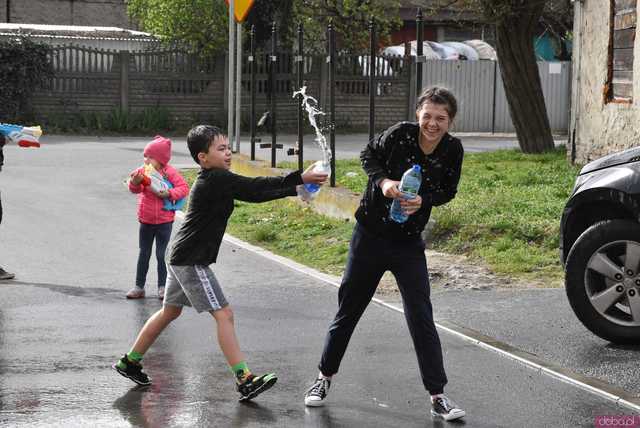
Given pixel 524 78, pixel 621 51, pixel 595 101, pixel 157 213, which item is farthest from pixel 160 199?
Answer: pixel 524 78

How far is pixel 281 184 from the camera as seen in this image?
20.3ft

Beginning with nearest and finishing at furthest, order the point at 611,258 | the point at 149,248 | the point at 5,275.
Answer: the point at 611,258, the point at 149,248, the point at 5,275

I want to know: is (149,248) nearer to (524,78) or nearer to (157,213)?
(157,213)

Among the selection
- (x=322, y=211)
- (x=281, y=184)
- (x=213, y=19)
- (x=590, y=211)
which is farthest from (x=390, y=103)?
(x=281, y=184)

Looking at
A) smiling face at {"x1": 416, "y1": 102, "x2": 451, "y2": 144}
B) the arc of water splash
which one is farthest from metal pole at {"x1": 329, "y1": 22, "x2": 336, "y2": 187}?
smiling face at {"x1": 416, "y1": 102, "x2": 451, "y2": 144}

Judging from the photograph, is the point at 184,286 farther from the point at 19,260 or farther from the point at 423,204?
the point at 19,260

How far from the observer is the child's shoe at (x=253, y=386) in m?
6.21

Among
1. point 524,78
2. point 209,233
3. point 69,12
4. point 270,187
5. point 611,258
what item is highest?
point 69,12

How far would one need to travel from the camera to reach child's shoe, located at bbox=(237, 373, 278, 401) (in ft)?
20.4

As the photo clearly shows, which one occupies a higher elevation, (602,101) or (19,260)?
(602,101)

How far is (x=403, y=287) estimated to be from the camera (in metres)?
6.10

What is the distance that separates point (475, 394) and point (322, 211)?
7.31 metres

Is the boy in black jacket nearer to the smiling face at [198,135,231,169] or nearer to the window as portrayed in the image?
the smiling face at [198,135,231,169]

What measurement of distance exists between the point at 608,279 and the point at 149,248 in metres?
3.56
